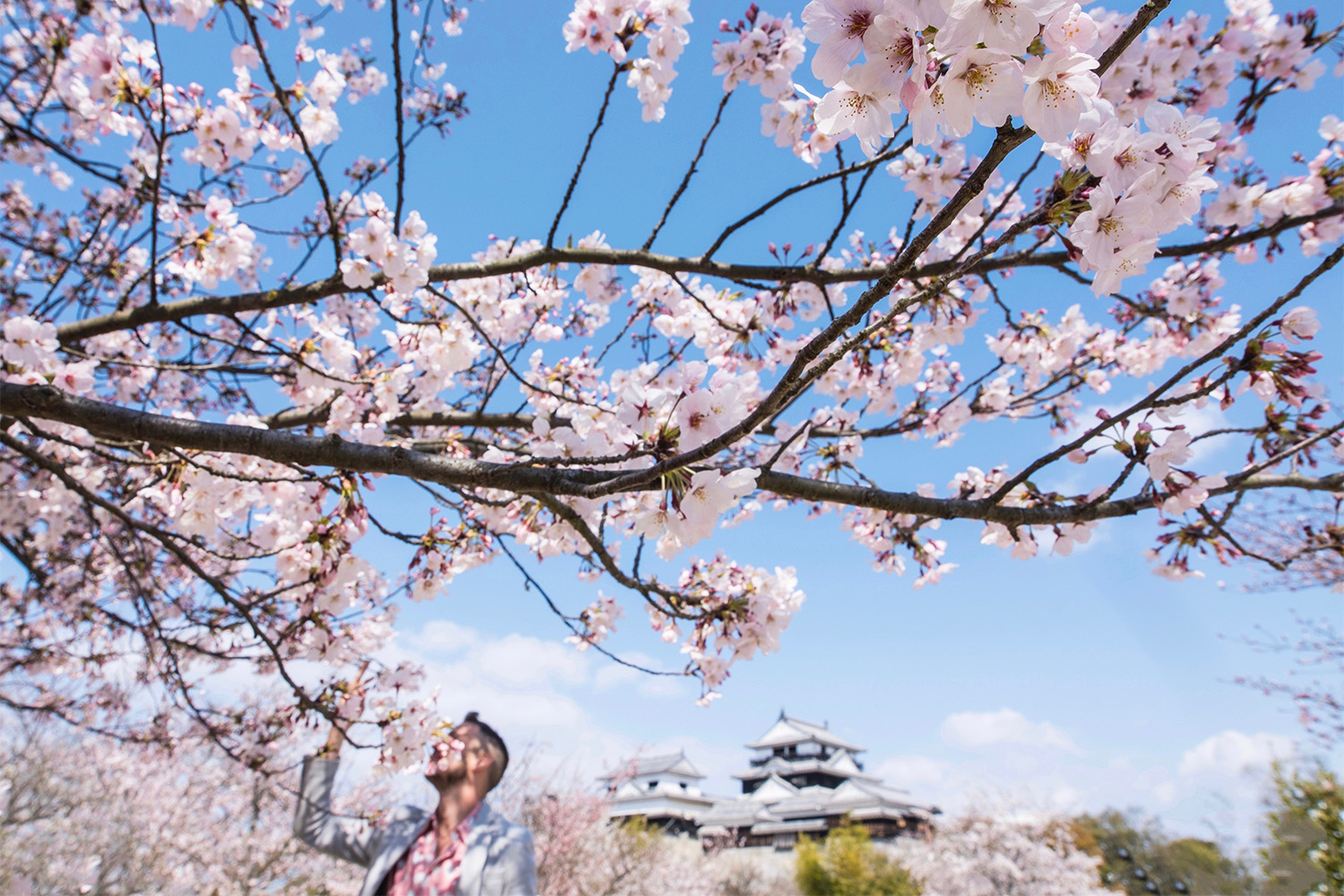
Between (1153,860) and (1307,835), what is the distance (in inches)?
765

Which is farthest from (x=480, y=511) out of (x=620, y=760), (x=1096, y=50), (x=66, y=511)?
(x=620, y=760)

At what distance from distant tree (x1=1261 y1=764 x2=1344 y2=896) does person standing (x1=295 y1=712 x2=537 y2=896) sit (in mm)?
7774

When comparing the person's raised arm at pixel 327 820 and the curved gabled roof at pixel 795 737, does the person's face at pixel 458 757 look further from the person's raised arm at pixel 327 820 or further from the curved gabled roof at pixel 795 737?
the curved gabled roof at pixel 795 737

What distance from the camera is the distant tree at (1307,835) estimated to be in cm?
626

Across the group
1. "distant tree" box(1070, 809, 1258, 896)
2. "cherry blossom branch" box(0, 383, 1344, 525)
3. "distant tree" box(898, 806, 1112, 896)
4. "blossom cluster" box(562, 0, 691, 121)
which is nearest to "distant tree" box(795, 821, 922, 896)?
"distant tree" box(898, 806, 1112, 896)

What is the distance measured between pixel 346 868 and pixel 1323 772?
580 inches

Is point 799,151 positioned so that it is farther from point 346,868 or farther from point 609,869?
point 346,868

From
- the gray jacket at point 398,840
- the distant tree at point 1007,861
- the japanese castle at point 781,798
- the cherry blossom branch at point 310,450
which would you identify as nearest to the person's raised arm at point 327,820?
the gray jacket at point 398,840

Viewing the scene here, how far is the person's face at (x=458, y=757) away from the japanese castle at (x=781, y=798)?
18.5 metres

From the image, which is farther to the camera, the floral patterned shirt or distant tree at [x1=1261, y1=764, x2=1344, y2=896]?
distant tree at [x1=1261, y1=764, x2=1344, y2=896]

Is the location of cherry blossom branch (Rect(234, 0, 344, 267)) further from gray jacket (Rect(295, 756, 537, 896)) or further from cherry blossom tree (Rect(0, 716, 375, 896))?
cherry blossom tree (Rect(0, 716, 375, 896))

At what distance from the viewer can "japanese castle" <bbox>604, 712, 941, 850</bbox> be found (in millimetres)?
24672

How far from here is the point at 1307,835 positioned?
6.81 m

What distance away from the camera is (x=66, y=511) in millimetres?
4094
